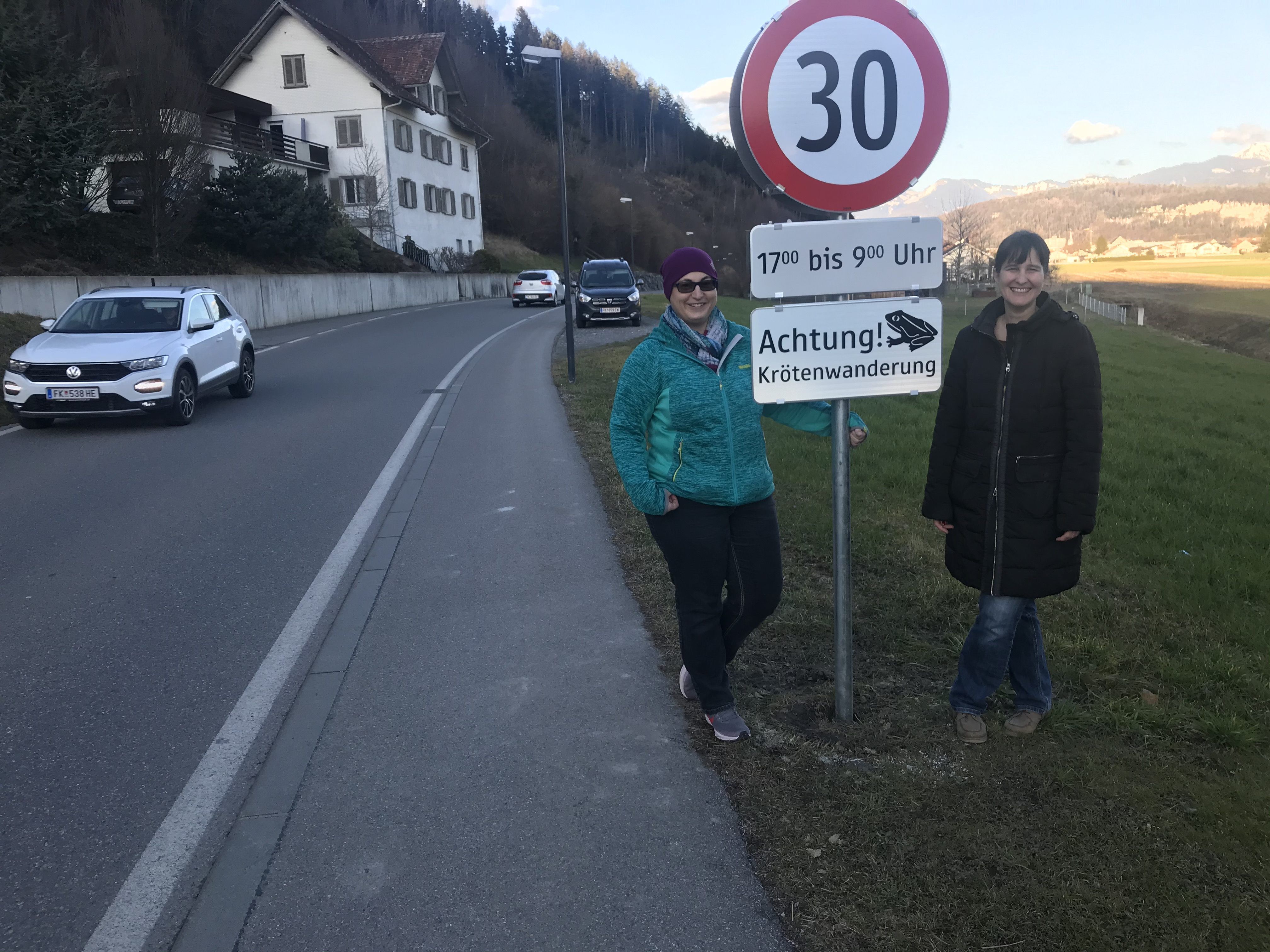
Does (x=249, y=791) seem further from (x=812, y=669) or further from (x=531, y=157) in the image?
(x=531, y=157)

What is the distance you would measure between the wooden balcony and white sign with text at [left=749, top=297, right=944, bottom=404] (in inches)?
1176

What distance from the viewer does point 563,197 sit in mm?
17703

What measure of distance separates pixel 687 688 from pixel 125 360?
9867 mm

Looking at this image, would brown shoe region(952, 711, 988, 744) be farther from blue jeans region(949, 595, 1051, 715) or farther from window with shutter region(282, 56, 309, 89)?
window with shutter region(282, 56, 309, 89)

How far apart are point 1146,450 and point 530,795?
936 centimetres

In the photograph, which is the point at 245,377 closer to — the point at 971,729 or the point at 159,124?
the point at 971,729

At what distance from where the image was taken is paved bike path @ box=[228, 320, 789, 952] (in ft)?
8.98

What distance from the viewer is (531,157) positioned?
86.4 metres

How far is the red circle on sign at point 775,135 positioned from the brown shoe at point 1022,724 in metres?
1.97

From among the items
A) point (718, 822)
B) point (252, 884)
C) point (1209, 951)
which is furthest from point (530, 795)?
point (1209, 951)

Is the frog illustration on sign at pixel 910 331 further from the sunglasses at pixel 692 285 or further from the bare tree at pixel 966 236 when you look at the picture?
the bare tree at pixel 966 236

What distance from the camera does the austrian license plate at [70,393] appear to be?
11.3 meters

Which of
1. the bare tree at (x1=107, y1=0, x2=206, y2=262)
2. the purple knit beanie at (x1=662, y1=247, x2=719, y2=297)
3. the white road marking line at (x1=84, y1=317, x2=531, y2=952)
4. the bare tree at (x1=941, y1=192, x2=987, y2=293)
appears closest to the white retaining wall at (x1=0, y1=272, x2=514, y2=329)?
the bare tree at (x1=107, y1=0, x2=206, y2=262)

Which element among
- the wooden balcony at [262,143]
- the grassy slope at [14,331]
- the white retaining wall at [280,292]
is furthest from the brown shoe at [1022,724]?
the wooden balcony at [262,143]
